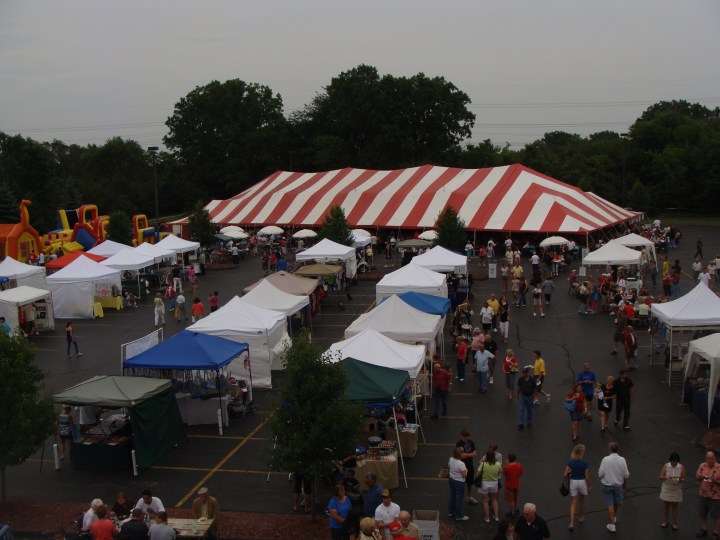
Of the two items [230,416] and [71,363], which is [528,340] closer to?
[230,416]

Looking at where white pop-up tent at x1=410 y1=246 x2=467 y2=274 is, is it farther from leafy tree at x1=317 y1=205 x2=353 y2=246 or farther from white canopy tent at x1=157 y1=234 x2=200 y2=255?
white canopy tent at x1=157 y1=234 x2=200 y2=255

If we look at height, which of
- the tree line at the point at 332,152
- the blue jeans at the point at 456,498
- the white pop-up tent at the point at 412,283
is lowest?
the blue jeans at the point at 456,498

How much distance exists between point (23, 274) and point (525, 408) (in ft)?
60.5

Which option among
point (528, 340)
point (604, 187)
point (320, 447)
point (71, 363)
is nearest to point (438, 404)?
point (320, 447)

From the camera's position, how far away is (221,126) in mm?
70312

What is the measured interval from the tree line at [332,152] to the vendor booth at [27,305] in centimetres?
3538

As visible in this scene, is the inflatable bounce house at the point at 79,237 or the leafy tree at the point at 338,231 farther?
the inflatable bounce house at the point at 79,237

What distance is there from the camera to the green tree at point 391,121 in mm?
62906

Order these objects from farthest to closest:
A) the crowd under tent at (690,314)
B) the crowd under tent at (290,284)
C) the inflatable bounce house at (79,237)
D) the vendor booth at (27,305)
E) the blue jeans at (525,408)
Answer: the inflatable bounce house at (79,237), the vendor booth at (27,305), the crowd under tent at (290,284), the crowd under tent at (690,314), the blue jeans at (525,408)

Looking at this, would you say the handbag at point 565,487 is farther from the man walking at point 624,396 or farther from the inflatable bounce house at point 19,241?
the inflatable bounce house at point 19,241

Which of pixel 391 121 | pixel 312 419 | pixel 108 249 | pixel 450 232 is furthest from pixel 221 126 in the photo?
pixel 312 419

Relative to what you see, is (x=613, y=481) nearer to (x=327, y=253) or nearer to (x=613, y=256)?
(x=613, y=256)

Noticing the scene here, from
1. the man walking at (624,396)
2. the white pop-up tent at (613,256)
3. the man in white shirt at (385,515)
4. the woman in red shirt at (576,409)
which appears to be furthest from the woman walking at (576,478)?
the white pop-up tent at (613,256)

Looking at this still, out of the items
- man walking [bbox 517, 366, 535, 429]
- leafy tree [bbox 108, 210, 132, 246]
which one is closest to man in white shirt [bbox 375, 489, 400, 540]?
man walking [bbox 517, 366, 535, 429]
